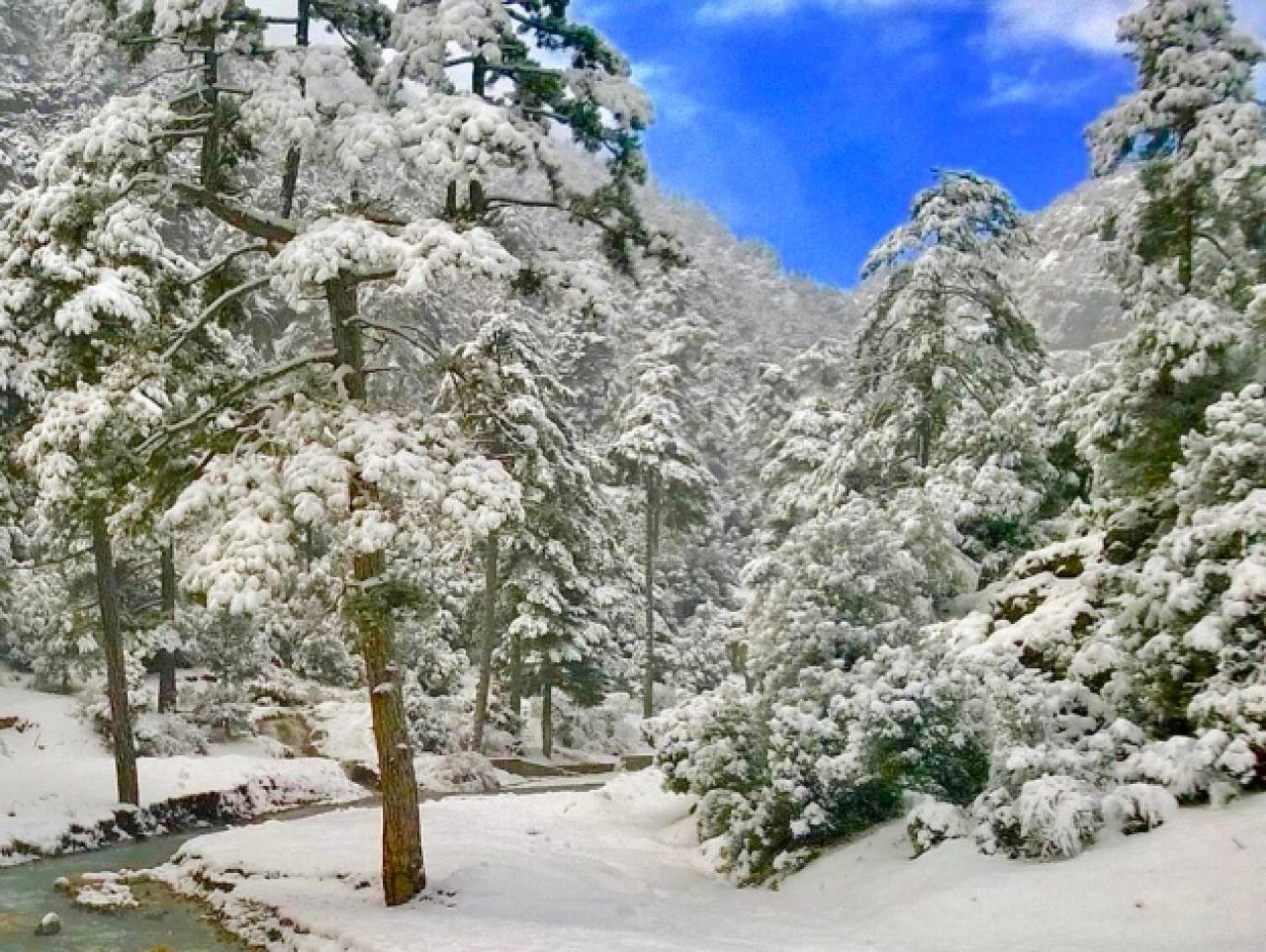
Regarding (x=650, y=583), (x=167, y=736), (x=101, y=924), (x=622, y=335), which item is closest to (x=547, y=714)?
(x=650, y=583)

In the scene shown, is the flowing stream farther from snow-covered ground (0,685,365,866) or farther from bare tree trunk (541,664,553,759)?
bare tree trunk (541,664,553,759)

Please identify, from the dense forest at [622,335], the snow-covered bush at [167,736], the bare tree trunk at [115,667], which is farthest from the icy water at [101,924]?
the snow-covered bush at [167,736]

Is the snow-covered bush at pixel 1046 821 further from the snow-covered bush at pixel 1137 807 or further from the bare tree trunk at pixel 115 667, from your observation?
the bare tree trunk at pixel 115 667

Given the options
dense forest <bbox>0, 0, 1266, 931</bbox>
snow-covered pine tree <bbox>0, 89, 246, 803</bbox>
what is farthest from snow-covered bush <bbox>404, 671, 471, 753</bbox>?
snow-covered pine tree <bbox>0, 89, 246, 803</bbox>

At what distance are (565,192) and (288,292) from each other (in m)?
3.13

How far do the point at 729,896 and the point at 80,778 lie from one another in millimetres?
13424

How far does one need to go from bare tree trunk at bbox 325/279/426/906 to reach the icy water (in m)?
1.62

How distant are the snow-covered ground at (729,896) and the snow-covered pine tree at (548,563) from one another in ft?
43.8

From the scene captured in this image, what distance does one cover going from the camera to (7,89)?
35.4m

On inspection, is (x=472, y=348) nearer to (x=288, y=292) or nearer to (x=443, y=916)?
(x=288, y=292)

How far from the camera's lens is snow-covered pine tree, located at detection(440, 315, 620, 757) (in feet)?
90.8

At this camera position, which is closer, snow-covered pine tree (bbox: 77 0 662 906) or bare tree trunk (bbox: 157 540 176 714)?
snow-covered pine tree (bbox: 77 0 662 906)

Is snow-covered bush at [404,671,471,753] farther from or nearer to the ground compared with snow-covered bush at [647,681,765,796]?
nearer to the ground

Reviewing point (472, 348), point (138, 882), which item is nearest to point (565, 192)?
point (472, 348)
